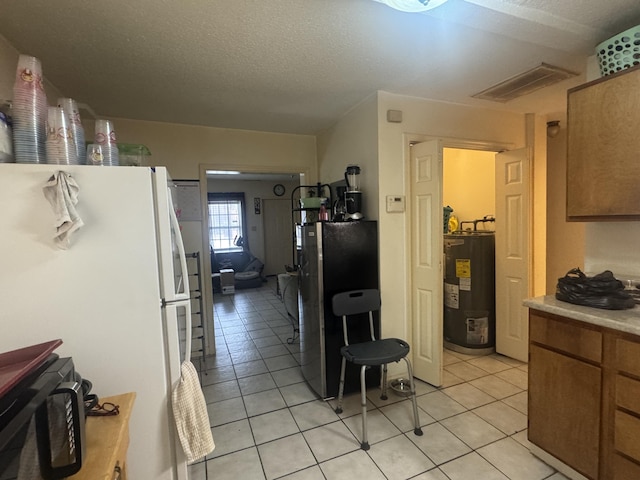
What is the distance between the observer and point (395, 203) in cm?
248

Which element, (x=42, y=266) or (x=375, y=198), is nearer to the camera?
(x=42, y=266)

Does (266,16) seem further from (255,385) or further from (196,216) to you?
(255,385)

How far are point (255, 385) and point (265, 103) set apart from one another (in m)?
2.42

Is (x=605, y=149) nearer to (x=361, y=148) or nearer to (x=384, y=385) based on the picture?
(x=361, y=148)

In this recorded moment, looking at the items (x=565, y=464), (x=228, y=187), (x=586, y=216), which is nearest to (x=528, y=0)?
(x=586, y=216)

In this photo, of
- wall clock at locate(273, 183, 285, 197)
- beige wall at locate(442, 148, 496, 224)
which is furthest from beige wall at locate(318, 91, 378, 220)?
wall clock at locate(273, 183, 285, 197)

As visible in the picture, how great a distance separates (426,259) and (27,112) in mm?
2491

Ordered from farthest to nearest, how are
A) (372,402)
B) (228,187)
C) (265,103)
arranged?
1. (228,187)
2. (265,103)
3. (372,402)

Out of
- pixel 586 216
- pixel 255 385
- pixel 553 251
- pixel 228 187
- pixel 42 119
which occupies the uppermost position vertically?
pixel 228 187

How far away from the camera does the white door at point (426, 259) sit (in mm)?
2393

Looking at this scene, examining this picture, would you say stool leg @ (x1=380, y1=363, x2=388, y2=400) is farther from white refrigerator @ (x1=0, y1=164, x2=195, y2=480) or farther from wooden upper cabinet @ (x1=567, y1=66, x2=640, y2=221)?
wooden upper cabinet @ (x1=567, y1=66, x2=640, y2=221)

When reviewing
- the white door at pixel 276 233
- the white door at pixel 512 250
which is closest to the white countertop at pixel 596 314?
the white door at pixel 512 250

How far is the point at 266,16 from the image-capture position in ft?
4.80

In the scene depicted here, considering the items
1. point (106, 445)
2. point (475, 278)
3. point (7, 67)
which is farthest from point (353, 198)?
point (7, 67)
